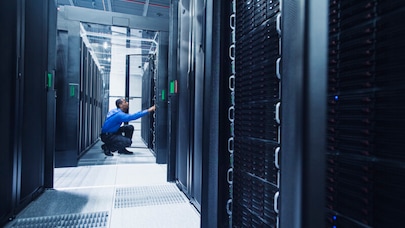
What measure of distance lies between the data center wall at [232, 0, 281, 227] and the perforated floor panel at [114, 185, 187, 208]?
1.08 meters

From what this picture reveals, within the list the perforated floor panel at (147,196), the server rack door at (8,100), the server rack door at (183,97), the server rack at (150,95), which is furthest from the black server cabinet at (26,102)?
the server rack at (150,95)

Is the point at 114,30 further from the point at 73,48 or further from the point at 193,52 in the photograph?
the point at 193,52

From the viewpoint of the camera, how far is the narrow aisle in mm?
1847

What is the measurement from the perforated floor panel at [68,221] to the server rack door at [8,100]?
0.15 meters

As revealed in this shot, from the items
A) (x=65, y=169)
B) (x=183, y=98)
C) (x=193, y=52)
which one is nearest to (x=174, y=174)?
(x=183, y=98)

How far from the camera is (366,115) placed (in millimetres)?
706

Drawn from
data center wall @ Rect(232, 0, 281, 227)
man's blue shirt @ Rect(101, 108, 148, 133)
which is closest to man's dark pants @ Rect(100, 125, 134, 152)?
man's blue shirt @ Rect(101, 108, 148, 133)

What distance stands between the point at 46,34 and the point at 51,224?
1.85m

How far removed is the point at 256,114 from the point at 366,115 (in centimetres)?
55

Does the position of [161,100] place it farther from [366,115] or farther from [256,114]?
→ [366,115]

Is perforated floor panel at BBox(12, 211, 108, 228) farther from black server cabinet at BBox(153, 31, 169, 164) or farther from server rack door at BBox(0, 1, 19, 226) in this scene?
black server cabinet at BBox(153, 31, 169, 164)

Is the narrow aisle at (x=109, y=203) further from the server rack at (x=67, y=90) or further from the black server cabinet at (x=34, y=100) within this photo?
the server rack at (x=67, y=90)

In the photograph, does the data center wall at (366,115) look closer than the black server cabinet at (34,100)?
Yes

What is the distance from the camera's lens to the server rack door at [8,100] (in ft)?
5.70
